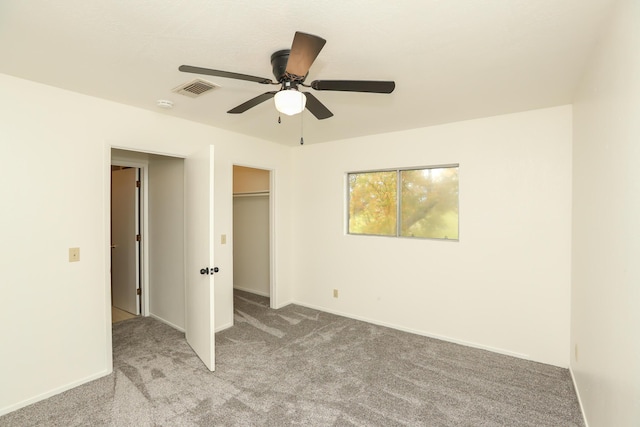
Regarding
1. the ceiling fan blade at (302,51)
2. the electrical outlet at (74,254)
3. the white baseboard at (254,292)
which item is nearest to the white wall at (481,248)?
the white baseboard at (254,292)

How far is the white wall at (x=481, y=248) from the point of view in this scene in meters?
2.80

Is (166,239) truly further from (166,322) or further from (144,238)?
(166,322)

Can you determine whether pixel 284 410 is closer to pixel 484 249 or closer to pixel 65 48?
pixel 484 249

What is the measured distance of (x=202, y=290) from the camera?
113 inches

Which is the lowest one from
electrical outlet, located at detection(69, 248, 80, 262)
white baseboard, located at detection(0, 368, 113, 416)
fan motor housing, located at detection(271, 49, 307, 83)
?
white baseboard, located at detection(0, 368, 113, 416)

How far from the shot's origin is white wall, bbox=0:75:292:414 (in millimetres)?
2191

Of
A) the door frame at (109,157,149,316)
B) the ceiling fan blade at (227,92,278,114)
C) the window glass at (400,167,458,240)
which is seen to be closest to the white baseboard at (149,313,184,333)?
the door frame at (109,157,149,316)

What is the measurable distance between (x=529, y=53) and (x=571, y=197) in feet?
4.98

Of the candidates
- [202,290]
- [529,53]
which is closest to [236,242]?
[202,290]

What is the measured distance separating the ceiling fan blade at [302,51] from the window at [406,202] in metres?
2.38

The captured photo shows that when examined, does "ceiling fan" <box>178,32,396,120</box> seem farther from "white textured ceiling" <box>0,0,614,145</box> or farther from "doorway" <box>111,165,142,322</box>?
"doorway" <box>111,165,142,322</box>

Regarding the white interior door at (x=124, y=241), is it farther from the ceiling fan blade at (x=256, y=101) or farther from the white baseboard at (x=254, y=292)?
the ceiling fan blade at (x=256, y=101)

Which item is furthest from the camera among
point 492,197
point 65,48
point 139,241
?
point 139,241

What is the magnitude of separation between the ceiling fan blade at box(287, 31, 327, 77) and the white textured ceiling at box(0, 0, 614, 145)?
0.75 feet
